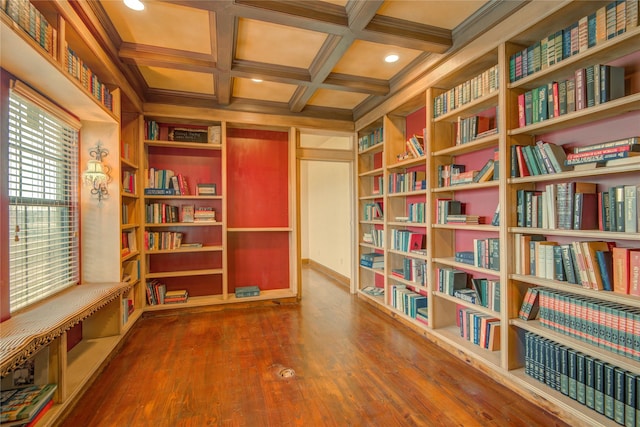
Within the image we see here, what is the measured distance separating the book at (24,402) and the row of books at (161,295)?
203cm

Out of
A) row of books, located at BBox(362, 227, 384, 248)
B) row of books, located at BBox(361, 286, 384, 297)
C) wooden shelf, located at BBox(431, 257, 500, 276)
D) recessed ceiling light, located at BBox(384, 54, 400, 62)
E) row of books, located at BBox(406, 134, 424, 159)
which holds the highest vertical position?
recessed ceiling light, located at BBox(384, 54, 400, 62)

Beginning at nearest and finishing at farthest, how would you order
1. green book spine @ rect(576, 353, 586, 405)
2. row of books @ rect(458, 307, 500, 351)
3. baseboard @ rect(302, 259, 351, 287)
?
1. green book spine @ rect(576, 353, 586, 405)
2. row of books @ rect(458, 307, 500, 351)
3. baseboard @ rect(302, 259, 351, 287)

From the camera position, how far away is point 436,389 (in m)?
2.23

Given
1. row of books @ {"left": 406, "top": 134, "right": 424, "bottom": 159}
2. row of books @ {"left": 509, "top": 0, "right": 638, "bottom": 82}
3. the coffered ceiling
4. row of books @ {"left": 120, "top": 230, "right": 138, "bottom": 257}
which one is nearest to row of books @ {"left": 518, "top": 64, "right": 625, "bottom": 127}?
row of books @ {"left": 509, "top": 0, "right": 638, "bottom": 82}

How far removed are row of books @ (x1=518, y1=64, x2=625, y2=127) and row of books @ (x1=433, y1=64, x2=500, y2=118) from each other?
281mm

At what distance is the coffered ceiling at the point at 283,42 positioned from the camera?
7.41ft

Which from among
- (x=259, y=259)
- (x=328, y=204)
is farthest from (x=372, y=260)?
(x=328, y=204)

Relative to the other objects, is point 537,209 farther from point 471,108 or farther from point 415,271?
point 415,271

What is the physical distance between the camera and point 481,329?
2.63 metres

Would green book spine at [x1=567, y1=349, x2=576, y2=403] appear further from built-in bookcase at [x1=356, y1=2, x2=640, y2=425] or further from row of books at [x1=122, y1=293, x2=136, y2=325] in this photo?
row of books at [x1=122, y1=293, x2=136, y2=325]

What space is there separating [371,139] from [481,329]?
2.90 metres

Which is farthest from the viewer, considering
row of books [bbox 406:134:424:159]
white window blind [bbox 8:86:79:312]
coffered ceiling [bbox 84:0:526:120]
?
row of books [bbox 406:134:424:159]

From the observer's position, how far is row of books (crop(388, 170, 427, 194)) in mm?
3404

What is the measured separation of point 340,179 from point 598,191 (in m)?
4.14
